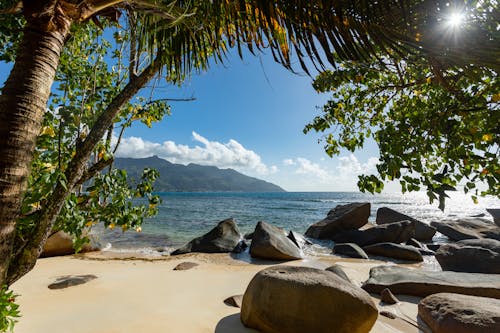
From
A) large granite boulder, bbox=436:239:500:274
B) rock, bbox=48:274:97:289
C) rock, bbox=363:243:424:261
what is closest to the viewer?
rock, bbox=48:274:97:289

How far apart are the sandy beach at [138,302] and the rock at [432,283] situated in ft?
0.87

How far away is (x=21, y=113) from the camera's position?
1208 mm

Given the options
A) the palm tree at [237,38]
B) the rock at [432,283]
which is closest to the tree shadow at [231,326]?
the palm tree at [237,38]

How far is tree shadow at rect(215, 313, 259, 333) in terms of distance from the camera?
349cm

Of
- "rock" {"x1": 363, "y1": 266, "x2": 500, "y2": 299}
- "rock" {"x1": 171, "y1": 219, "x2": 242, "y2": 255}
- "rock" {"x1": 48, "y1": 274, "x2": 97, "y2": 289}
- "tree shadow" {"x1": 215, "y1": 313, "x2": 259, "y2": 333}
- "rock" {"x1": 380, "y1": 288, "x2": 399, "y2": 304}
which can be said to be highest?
"rock" {"x1": 363, "y1": 266, "x2": 500, "y2": 299}

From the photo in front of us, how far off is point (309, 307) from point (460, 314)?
216 cm

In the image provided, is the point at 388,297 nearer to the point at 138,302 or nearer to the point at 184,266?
the point at 138,302

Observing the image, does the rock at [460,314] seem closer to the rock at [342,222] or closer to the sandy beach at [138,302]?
the sandy beach at [138,302]

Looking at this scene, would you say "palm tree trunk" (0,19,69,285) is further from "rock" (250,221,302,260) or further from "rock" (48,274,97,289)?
"rock" (250,221,302,260)

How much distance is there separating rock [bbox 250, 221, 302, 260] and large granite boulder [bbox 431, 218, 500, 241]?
11636 millimetres

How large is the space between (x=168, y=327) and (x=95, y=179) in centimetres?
223

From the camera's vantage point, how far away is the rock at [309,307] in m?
3.27

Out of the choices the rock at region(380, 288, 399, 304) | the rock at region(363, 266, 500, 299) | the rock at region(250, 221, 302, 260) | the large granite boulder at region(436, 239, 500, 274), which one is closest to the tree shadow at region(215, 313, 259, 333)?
the rock at region(380, 288, 399, 304)

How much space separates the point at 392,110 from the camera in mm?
4070
